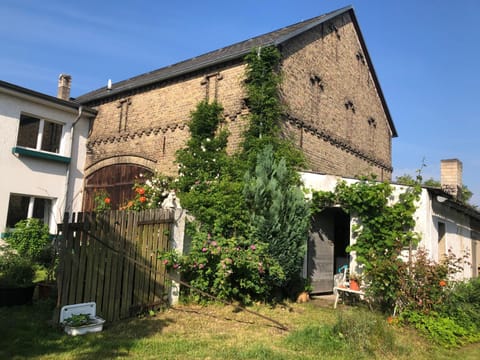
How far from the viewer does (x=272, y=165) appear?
906cm

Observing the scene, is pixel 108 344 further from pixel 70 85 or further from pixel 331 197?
pixel 70 85

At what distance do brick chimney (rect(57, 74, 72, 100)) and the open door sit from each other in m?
13.5

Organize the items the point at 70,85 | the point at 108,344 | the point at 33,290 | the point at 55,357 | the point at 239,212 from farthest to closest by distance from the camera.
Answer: the point at 70,85, the point at 239,212, the point at 33,290, the point at 108,344, the point at 55,357

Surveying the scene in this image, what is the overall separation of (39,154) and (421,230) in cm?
1213

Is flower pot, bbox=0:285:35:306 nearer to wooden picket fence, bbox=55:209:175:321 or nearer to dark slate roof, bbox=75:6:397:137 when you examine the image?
wooden picket fence, bbox=55:209:175:321

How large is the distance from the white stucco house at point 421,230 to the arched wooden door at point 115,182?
6.05 metres

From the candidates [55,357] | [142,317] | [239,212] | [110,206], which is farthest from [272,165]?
[110,206]

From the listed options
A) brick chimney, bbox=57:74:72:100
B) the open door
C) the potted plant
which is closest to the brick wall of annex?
the open door

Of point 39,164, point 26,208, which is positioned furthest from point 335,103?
point 26,208

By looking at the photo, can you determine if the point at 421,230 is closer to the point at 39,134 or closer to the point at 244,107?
the point at 244,107

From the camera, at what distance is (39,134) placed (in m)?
13.6

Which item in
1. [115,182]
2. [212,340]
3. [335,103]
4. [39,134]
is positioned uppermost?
[335,103]

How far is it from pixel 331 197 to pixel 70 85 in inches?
558

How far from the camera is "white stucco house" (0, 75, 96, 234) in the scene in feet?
41.1
